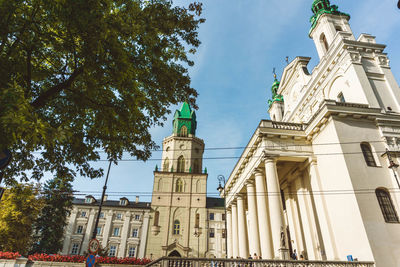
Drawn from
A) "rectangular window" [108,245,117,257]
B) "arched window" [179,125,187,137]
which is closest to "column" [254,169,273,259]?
"rectangular window" [108,245,117,257]

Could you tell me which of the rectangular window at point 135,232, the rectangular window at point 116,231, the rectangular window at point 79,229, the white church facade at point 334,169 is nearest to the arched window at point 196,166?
the rectangular window at point 135,232

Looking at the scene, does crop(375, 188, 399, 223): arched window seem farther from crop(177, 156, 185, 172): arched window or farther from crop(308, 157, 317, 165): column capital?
crop(177, 156, 185, 172): arched window

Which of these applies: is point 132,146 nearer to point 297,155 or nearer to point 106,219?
point 297,155

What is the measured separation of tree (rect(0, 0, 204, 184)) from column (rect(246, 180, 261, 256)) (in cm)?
1213

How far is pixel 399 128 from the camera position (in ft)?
53.6

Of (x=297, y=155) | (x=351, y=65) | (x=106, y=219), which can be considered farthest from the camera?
(x=106, y=219)

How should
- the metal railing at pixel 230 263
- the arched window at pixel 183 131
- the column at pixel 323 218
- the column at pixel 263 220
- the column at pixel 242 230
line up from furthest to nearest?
the arched window at pixel 183 131 → the column at pixel 242 230 → the column at pixel 263 220 → the column at pixel 323 218 → the metal railing at pixel 230 263

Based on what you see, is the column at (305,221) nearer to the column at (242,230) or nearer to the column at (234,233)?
the column at (242,230)

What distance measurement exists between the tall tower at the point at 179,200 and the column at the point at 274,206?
22.5 metres

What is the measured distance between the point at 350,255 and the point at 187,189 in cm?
3700

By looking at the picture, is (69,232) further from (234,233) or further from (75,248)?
(234,233)

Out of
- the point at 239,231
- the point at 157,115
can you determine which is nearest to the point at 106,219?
the point at 239,231

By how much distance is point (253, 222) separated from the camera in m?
18.8

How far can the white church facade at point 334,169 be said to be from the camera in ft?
43.7
